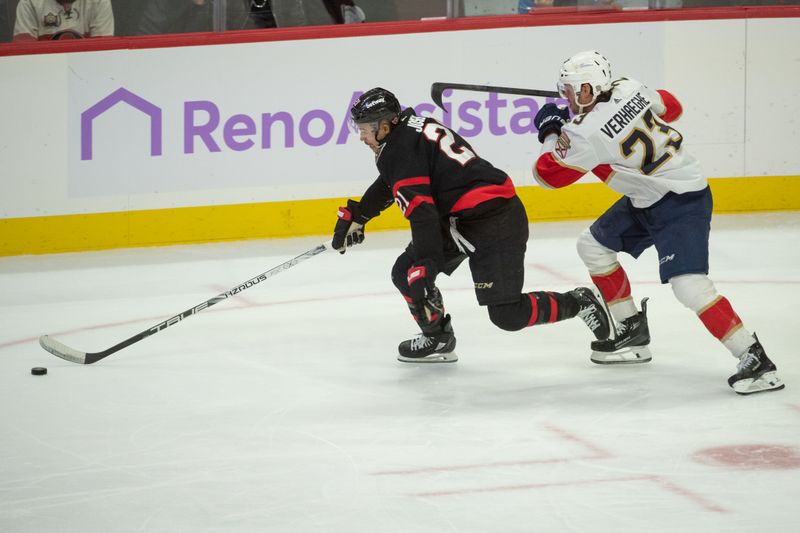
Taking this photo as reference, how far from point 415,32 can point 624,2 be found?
128cm

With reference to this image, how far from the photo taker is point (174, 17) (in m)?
7.04

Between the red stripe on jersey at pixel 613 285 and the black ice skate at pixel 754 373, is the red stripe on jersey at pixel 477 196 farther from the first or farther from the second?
the black ice skate at pixel 754 373

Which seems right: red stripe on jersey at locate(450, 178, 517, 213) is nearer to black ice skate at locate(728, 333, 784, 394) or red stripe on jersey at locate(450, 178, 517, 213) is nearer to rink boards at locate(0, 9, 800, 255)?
black ice skate at locate(728, 333, 784, 394)

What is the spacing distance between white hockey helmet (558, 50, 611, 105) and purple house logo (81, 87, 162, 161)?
136 inches

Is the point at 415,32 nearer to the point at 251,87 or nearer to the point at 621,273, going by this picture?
the point at 251,87

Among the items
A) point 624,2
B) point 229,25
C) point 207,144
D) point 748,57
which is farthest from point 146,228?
point 748,57

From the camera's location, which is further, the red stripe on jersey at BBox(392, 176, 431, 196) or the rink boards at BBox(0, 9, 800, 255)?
the rink boards at BBox(0, 9, 800, 255)

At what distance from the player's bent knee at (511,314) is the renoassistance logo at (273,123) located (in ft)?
10.2

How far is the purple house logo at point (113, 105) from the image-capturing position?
6879 millimetres

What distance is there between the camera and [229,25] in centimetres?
709

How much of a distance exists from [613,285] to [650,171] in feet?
1.82

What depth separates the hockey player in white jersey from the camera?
3955 millimetres

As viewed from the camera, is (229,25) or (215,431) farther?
(229,25)

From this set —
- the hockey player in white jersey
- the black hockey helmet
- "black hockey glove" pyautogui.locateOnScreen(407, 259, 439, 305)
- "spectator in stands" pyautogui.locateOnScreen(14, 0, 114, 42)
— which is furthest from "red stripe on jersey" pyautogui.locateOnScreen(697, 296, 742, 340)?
"spectator in stands" pyautogui.locateOnScreen(14, 0, 114, 42)
